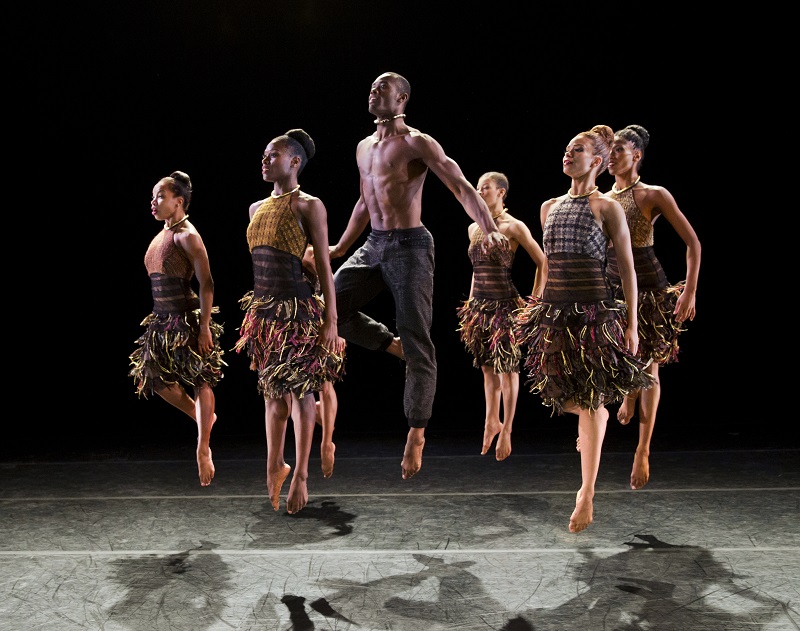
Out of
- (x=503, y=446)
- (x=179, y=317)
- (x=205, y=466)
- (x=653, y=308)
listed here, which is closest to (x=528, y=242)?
(x=653, y=308)

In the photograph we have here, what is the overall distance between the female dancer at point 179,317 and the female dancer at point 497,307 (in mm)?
1391

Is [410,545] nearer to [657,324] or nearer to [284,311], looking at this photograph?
[284,311]

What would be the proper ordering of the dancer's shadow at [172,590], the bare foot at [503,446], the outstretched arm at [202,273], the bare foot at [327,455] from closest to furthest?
the dancer's shadow at [172,590] < the outstretched arm at [202,273] < the bare foot at [327,455] < the bare foot at [503,446]

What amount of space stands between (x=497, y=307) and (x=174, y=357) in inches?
65.7

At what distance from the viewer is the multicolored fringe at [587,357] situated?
369cm

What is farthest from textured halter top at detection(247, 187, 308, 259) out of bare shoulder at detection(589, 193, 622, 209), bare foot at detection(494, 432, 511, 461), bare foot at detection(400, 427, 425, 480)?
bare foot at detection(494, 432, 511, 461)

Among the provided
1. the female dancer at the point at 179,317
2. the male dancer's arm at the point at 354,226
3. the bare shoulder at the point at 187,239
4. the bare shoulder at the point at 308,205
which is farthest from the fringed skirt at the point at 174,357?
the bare shoulder at the point at 308,205

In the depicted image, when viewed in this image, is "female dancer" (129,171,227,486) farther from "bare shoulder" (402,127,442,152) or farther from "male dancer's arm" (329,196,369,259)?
"bare shoulder" (402,127,442,152)

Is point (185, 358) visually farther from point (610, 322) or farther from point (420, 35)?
point (420, 35)

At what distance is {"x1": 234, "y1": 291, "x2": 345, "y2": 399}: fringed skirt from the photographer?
391 cm

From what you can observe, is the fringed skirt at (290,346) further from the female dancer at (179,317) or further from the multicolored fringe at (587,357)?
the multicolored fringe at (587,357)

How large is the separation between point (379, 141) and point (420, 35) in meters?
2.47

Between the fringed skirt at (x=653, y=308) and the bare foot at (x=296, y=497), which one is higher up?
the fringed skirt at (x=653, y=308)

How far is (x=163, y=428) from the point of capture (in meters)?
6.61
